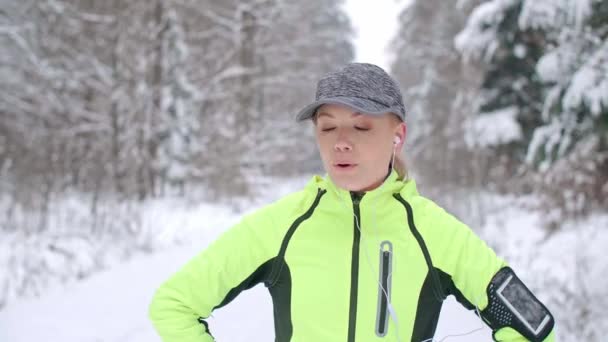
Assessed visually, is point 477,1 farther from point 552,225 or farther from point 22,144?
point 22,144

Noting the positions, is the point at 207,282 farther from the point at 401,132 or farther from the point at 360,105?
the point at 401,132

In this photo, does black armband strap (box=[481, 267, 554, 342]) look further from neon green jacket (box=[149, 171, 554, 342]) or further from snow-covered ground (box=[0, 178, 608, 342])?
snow-covered ground (box=[0, 178, 608, 342])

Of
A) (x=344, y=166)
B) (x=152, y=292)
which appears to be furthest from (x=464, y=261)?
(x=152, y=292)

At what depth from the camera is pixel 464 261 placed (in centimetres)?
146

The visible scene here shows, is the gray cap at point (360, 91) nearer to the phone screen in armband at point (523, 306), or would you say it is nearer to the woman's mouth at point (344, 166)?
the woman's mouth at point (344, 166)

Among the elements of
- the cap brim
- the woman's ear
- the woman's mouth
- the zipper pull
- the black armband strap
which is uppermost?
the cap brim

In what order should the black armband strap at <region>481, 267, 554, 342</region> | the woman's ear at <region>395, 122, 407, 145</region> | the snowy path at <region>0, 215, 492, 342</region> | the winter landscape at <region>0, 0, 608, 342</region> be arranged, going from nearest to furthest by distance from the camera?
the black armband strap at <region>481, 267, 554, 342</region> < the woman's ear at <region>395, 122, 407, 145</region> < the snowy path at <region>0, 215, 492, 342</region> < the winter landscape at <region>0, 0, 608, 342</region>

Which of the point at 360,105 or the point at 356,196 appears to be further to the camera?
the point at 356,196

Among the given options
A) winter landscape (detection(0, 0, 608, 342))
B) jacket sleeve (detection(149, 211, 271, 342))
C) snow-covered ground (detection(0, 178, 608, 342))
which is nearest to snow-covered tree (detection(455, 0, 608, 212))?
winter landscape (detection(0, 0, 608, 342))

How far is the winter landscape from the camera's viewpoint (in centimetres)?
387

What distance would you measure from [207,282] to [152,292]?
8.92 ft

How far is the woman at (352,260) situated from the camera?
1.44 m

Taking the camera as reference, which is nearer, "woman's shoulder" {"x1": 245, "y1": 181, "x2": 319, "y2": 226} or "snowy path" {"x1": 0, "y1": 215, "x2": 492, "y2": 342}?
"woman's shoulder" {"x1": 245, "y1": 181, "x2": 319, "y2": 226}

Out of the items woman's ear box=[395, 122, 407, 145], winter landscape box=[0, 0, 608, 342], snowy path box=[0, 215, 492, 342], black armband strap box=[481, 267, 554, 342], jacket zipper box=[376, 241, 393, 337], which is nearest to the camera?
black armband strap box=[481, 267, 554, 342]
